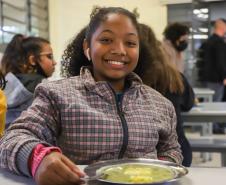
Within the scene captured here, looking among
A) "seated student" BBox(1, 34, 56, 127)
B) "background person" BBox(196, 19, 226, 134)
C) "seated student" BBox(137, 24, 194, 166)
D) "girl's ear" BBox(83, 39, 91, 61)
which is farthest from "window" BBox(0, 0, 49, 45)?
"girl's ear" BBox(83, 39, 91, 61)

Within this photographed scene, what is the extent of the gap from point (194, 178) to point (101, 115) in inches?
13.8

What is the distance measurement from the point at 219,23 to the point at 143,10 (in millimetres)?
1255

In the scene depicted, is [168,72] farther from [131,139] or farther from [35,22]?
[35,22]

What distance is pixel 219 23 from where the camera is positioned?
5137mm

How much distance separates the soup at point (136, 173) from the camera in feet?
2.62

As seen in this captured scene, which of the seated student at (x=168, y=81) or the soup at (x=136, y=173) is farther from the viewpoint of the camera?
the seated student at (x=168, y=81)

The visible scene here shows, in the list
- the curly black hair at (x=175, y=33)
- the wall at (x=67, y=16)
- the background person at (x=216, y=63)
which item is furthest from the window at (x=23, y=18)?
the background person at (x=216, y=63)

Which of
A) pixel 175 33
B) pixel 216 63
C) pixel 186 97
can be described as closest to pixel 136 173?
pixel 186 97

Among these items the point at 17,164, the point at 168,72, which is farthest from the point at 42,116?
the point at 168,72

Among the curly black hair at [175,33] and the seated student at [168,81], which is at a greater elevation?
the curly black hair at [175,33]

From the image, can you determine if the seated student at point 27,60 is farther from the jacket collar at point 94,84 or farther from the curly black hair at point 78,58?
the jacket collar at point 94,84

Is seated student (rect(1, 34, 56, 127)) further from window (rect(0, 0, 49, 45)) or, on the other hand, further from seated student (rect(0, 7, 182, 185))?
window (rect(0, 0, 49, 45))

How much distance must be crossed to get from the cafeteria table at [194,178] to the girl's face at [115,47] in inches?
17.4

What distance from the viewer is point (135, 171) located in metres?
0.88
